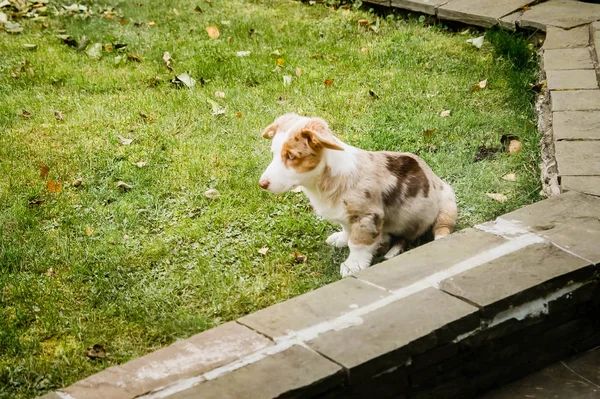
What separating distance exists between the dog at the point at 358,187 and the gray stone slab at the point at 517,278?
709mm

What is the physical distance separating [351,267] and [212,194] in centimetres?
125

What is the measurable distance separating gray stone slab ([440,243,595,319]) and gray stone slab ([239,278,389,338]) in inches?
14.4

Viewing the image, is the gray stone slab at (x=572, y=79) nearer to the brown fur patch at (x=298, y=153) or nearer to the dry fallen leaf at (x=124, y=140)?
the brown fur patch at (x=298, y=153)

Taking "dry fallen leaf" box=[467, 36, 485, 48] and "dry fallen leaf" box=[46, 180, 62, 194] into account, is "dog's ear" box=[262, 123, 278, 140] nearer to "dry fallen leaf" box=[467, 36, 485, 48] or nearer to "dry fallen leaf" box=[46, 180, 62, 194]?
"dry fallen leaf" box=[46, 180, 62, 194]

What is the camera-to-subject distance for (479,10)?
24.3 feet

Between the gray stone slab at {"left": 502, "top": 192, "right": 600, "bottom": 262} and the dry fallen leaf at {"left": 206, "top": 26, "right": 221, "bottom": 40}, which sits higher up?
the dry fallen leaf at {"left": 206, "top": 26, "right": 221, "bottom": 40}

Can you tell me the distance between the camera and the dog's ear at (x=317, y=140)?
12.0 feet

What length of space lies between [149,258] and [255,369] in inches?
62.0

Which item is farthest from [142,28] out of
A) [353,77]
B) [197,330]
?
[197,330]

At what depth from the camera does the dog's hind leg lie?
414cm

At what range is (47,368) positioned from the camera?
10.9ft

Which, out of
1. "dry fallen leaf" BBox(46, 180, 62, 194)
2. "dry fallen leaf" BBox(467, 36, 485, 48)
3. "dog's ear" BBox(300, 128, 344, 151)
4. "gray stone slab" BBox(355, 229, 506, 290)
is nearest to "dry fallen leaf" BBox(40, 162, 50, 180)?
"dry fallen leaf" BBox(46, 180, 62, 194)

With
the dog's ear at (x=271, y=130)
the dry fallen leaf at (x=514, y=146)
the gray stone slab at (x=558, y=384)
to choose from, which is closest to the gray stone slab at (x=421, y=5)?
the dry fallen leaf at (x=514, y=146)

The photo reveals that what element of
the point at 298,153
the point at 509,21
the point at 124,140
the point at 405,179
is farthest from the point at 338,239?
the point at 509,21
